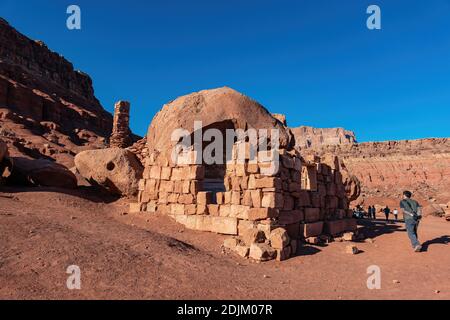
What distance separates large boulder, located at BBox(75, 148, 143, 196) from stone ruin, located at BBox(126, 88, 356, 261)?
4.76 feet

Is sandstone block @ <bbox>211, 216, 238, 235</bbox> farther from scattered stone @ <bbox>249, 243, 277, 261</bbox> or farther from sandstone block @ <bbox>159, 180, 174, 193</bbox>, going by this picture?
sandstone block @ <bbox>159, 180, 174, 193</bbox>

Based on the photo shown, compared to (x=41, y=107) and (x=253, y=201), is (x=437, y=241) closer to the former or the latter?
(x=253, y=201)

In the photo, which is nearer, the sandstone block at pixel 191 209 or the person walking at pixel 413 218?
the person walking at pixel 413 218

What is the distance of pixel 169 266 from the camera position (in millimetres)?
5637

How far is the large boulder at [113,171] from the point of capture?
1223 centimetres

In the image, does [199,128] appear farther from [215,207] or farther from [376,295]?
[376,295]

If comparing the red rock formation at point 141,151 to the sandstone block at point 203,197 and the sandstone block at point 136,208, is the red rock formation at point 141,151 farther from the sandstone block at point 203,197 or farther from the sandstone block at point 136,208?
the sandstone block at point 203,197

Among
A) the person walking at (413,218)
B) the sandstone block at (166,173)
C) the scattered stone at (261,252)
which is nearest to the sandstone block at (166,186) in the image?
the sandstone block at (166,173)

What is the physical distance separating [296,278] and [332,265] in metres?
1.62

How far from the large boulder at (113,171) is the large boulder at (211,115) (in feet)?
4.04

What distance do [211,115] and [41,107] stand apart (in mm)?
33644
